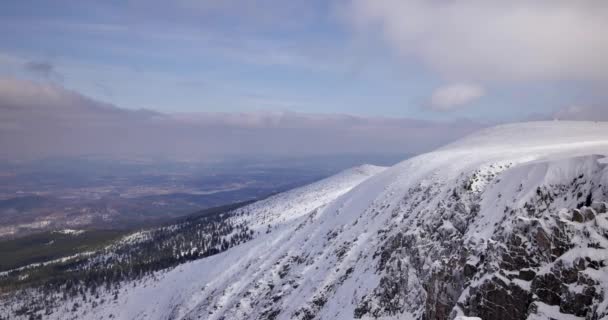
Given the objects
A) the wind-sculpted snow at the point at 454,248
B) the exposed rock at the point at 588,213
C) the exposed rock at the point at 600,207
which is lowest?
the wind-sculpted snow at the point at 454,248

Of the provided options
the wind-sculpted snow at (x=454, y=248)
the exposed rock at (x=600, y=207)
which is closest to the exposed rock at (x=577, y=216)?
the wind-sculpted snow at (x=454, y=248)

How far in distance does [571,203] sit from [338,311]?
31.5m

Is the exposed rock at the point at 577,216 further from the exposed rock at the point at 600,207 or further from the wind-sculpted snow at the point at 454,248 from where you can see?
the exposed rock at the point at 600,207

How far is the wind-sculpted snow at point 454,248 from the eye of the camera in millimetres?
23562

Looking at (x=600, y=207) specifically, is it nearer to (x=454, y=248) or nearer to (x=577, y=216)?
(x=577, y=216)

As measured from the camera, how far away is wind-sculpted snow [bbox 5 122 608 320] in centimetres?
2356

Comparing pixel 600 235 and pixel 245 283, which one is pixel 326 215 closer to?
pixel 245 283

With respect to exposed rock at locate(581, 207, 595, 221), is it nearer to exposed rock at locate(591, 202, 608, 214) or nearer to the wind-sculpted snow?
the wind-sculpted snow

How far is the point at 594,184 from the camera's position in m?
28.6

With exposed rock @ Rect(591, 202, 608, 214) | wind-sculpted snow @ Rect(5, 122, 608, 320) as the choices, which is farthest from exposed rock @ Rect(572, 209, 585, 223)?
exposed rock @ Rect(591, 202, 608, 214)

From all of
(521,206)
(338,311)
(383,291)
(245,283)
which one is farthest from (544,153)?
(245,283)

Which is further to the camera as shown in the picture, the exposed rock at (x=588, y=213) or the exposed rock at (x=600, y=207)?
the exposed rock at (x=588, y=213)

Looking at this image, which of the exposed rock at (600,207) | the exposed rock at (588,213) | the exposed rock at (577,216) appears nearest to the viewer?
Answer: the exposed rock at (600,207)

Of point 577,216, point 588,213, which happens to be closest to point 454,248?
point 577,216
